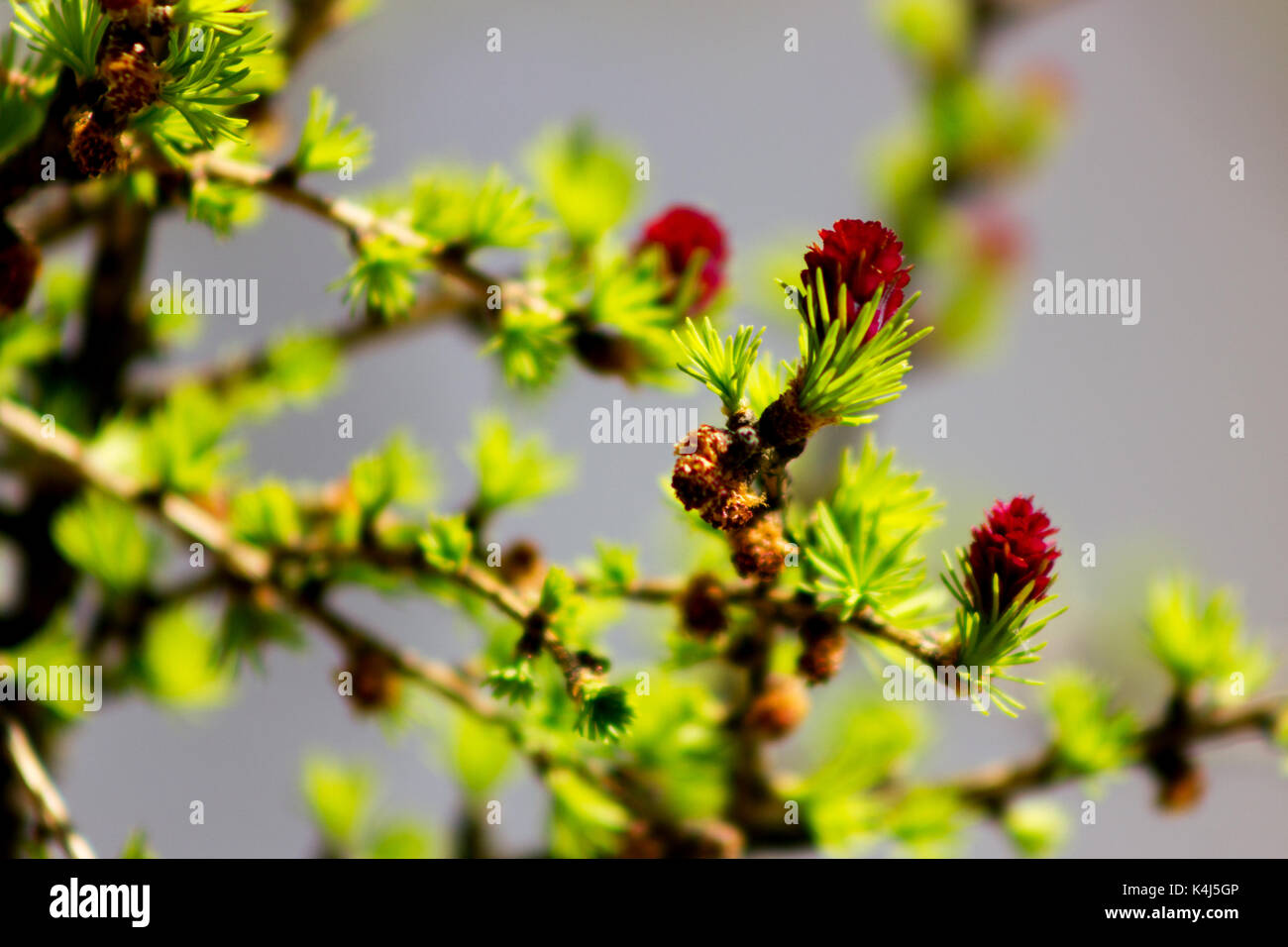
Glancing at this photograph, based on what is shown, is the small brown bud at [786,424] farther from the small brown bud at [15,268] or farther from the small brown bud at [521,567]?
the small brown bud at [15,268]

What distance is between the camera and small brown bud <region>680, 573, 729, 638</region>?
26 cm

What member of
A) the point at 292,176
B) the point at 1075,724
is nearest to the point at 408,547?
the point at 292,176

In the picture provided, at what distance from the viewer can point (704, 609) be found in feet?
0.85

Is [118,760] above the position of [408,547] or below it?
below

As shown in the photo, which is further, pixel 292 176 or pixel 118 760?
pixel 118 760

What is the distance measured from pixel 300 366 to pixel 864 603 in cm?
26

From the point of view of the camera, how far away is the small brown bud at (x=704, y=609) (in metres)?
0.26

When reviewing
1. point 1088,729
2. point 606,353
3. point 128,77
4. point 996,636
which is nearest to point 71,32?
point 128,77

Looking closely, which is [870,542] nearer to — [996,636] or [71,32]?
[996,636]

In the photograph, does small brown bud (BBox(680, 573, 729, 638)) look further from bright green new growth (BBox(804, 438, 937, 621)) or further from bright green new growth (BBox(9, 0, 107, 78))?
bright green new growth (BBox(9, 0, 107, 78))

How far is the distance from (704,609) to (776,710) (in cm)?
6

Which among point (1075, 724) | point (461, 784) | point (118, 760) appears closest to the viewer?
point (1075, 724)

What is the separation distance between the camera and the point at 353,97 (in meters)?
0.93
